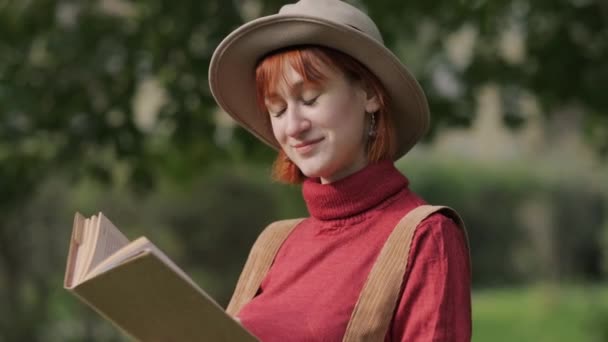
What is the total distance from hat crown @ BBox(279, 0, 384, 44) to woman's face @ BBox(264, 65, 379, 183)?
4.1 inches

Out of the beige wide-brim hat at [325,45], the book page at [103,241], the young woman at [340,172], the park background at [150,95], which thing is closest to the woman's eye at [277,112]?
the young woman at [340,172]

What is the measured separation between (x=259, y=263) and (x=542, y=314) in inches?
497

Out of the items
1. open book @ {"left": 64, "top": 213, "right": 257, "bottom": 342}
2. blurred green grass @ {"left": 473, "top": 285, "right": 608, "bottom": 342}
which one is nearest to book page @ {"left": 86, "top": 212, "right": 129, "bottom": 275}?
open book @ {"left": 64, "top": 213, "right": 257, "bottom": 342}

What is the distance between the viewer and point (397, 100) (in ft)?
9.37

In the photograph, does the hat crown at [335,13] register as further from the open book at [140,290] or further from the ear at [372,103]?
the open book at [140,290]

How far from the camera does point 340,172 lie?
282cm

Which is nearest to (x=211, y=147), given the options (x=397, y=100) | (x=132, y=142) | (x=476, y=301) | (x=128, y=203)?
(x=132, y=142)

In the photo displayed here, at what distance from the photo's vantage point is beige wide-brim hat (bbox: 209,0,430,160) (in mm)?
2730

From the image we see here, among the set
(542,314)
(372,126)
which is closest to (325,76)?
(372,126)

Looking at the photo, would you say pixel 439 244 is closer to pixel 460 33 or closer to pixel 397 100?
pixel 397 100

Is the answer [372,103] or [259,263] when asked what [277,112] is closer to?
[372,103]

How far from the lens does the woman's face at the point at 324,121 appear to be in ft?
9.01

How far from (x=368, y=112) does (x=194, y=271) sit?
9.28m

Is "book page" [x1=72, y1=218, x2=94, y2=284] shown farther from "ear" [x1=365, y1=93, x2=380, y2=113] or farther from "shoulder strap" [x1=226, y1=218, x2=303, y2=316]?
"ear" [x1=365, y1=93, x2=380, y2=113]
